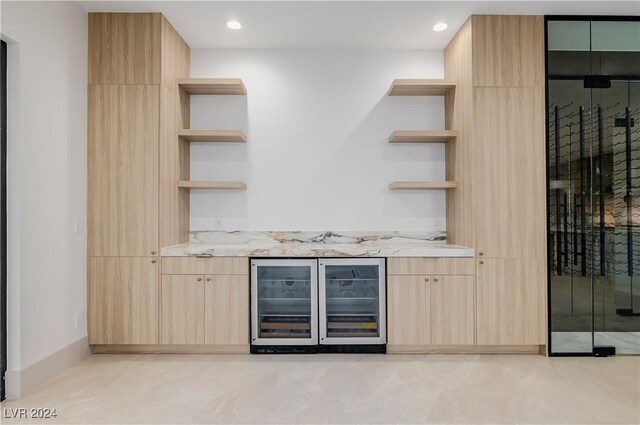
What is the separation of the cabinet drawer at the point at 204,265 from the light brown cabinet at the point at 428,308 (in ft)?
4.10

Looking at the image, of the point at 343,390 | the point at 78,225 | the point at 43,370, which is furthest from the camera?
the point at 78,225

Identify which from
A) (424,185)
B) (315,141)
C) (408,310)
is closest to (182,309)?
(408,310)

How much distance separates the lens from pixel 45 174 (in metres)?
2.69

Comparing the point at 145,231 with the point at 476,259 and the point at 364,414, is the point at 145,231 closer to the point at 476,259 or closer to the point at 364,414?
the point at 364,414

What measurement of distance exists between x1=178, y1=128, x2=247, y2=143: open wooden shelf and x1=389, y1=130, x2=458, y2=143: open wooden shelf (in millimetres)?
1419

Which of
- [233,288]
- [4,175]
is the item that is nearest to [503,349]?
[233,288]

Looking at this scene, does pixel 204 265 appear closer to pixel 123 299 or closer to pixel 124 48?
pixel 123 299

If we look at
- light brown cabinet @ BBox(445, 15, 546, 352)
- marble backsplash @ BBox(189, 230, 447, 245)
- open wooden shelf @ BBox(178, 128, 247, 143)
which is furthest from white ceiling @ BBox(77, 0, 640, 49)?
marble backsplash @ BBox(189, 230, 447, 245)

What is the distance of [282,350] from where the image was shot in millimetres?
3203

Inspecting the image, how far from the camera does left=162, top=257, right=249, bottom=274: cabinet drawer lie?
318cm

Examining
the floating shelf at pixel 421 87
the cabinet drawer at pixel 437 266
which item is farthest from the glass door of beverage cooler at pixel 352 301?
the floating shelf at pixel 421 87

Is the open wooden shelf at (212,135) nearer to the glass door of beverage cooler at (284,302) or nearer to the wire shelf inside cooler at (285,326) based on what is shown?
the glass door of beverage cooler at (284,302)

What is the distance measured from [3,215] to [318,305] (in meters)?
2.26

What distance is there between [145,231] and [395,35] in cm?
279
